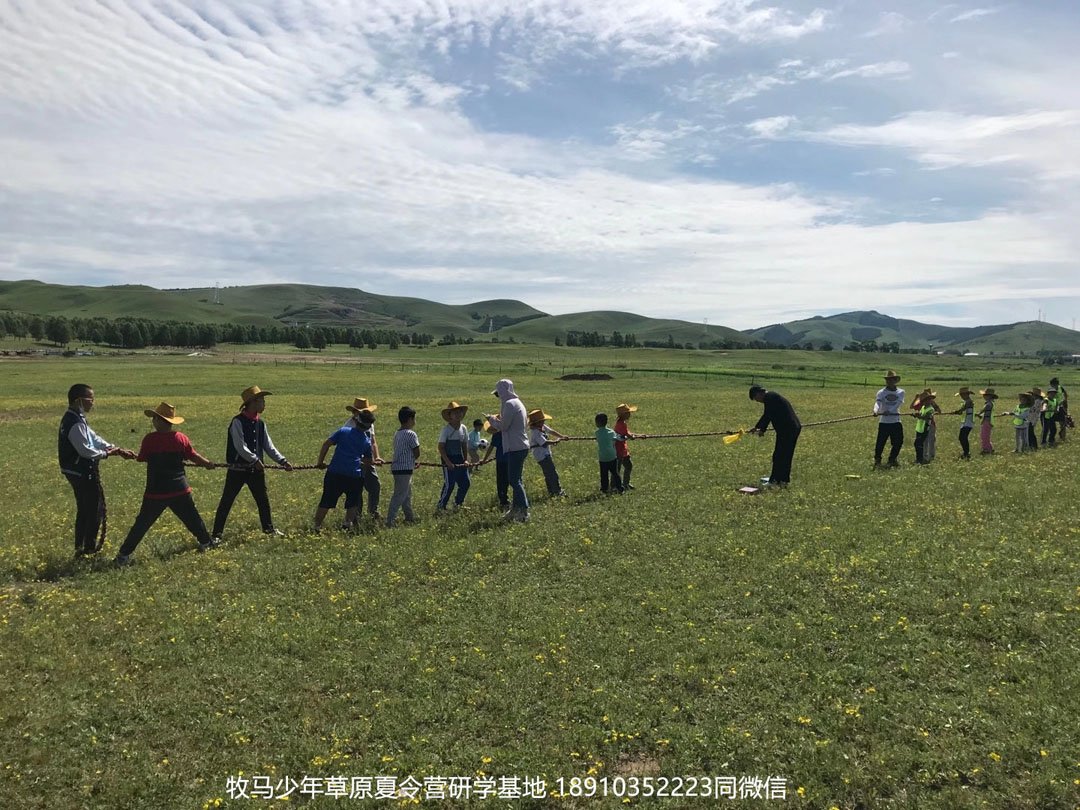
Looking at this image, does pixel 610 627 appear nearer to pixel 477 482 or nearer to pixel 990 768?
pixel 990 768

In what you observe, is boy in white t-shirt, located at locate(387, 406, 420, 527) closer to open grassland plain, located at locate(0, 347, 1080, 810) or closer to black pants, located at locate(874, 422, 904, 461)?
open grassland plain, located at locate(0, 347, 1080, 810)

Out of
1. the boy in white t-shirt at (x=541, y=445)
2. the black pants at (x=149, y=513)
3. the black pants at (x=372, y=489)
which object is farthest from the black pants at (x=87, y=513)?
the boy in white t-shirt at (x=541, y=445)

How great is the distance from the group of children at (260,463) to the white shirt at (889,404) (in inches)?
304

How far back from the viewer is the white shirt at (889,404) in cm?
1889

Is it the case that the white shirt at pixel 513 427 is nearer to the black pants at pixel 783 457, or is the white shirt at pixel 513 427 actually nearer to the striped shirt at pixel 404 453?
the striped shirt at pixel 404 453

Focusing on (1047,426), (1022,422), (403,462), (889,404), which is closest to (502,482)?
(403,462)

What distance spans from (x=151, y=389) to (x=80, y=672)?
179ft

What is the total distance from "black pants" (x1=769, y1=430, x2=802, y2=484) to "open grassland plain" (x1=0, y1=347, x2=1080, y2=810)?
2.19 ft

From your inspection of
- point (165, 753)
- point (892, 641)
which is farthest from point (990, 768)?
point (165, 753)

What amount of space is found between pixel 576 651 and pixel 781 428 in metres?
10.3

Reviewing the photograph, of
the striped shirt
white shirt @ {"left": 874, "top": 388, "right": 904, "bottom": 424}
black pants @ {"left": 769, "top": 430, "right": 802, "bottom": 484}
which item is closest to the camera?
the striped shirt

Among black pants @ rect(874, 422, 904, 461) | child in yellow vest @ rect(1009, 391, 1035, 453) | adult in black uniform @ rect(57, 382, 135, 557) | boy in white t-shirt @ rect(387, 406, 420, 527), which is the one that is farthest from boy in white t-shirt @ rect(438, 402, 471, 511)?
child in yellow vest @ rect(1009, 391, 1035, 453)

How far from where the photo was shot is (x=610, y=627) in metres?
8.95

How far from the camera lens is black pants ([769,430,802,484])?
16625 millimetres
